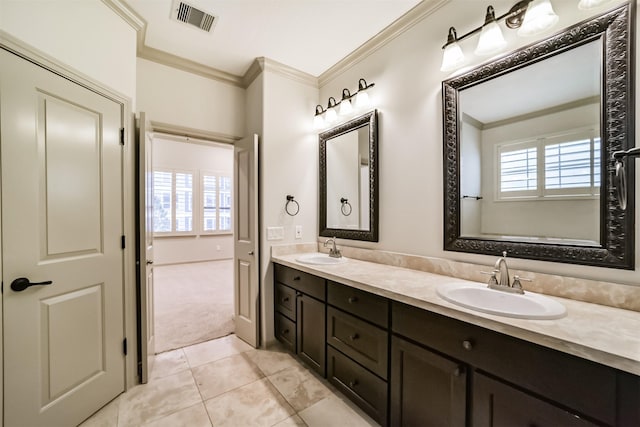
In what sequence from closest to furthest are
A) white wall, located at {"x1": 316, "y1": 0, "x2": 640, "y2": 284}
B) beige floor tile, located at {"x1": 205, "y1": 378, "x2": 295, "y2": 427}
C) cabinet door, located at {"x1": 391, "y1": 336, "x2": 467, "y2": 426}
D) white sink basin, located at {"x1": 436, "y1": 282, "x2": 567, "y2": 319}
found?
white sink basin, located at {"x1": 436, "y1": 282, "x2": 567, "y2": 319}
cabinet door, located at {"x1": 391, "y1": 336, "x2": 467, "y2": 426}
beige floor tile, located at {"x1": 205, "y1": 378, "x2": 295, "y2": 427}
white wall, located at {"x1": 316, "y1": 0, "x2": 640, "y2": 284}

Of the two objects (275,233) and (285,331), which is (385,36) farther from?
(285,331)

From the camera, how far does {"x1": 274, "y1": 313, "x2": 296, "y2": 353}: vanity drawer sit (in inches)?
91.4

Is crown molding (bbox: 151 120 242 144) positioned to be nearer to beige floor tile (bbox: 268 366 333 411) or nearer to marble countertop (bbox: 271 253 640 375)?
marble countertop (bbox: 271 253 640 375)

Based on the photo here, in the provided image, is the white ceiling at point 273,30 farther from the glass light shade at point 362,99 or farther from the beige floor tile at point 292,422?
the beige floor tile at point 292,422

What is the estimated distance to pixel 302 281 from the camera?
218 centimetres

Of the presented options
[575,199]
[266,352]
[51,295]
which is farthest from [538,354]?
[51,295]

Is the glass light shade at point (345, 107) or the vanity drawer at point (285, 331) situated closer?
the vanity drawer at point (285, 331)

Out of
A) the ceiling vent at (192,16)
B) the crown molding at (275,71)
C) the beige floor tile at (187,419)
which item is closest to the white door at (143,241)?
the beige floor tile at (187,419)

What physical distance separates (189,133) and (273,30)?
1256 mm

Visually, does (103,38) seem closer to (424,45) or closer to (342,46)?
(342,46)

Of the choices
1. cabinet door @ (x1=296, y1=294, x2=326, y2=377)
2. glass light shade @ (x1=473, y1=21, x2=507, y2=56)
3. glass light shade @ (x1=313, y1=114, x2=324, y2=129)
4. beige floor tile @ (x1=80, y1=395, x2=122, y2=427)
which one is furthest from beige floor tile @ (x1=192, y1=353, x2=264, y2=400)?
glass light shade @ (x1=473, y1=21, x2=507, y2=56)

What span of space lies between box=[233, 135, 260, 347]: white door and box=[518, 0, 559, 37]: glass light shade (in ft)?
6.73

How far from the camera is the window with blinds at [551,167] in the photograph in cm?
122

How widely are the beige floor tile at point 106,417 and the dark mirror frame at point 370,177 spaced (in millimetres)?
2045
